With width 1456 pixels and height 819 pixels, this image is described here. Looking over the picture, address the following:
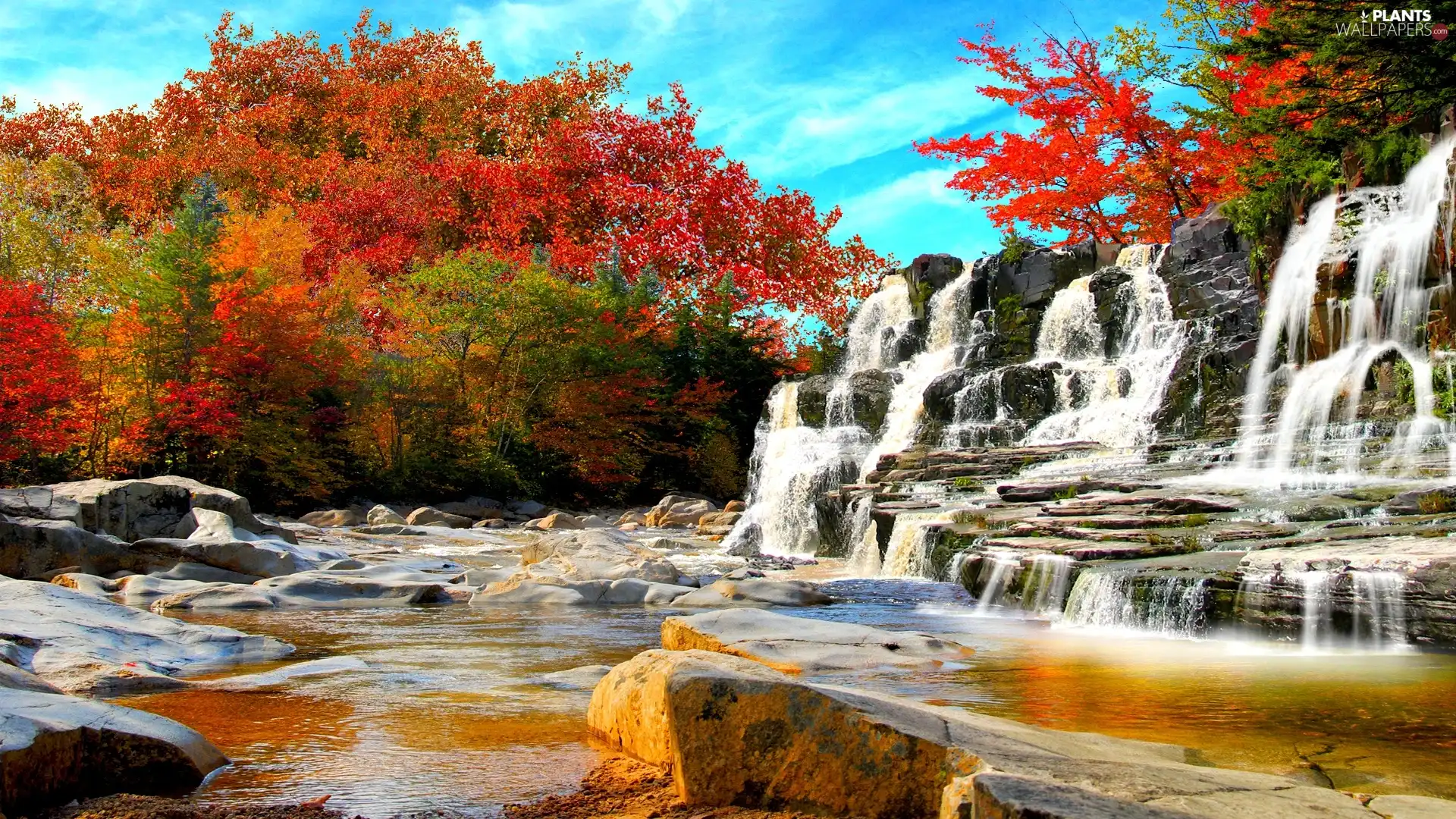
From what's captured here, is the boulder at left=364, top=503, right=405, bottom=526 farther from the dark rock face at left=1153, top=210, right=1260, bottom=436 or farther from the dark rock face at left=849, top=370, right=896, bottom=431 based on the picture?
the dark rock face at left=1153, top=210, right=1260, bottom=436

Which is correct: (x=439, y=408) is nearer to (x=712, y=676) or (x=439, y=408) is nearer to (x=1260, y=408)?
(x=1260, y=408)

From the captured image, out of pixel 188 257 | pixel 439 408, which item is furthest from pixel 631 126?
pixel 188 257

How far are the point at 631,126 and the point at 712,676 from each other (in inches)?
1244

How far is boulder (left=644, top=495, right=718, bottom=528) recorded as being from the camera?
70.7 ft

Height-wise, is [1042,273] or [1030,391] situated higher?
[1042,273]

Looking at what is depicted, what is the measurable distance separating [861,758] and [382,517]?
56.6 feet

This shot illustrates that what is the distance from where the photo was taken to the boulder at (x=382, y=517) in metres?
18.7

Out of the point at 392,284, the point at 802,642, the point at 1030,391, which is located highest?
the point at 392,284

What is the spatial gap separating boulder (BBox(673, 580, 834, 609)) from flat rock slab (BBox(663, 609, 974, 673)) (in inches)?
96.1

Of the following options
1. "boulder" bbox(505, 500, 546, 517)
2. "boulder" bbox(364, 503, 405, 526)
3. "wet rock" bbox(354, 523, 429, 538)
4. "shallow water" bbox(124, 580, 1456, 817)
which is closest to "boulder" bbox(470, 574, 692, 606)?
"shallow water" bbox(124, 580, 1456, 817)

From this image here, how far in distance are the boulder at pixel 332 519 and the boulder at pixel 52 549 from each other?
878cm

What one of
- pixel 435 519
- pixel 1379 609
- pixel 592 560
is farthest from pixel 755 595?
pixel 435 519

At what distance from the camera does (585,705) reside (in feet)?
15.6

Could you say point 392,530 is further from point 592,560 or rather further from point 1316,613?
point 1316,613
